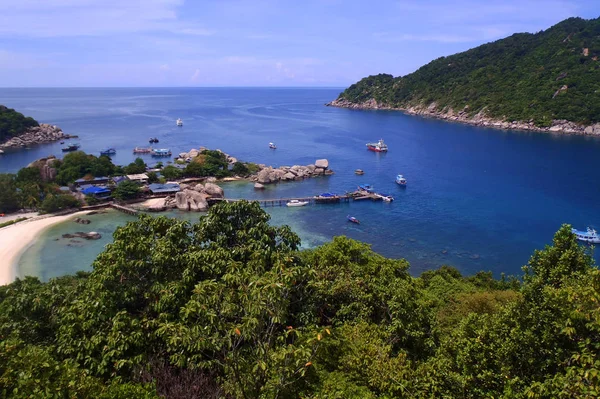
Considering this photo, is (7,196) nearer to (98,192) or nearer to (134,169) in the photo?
(98,192)

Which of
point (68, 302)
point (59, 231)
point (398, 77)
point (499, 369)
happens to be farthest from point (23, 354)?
point (398, 77)

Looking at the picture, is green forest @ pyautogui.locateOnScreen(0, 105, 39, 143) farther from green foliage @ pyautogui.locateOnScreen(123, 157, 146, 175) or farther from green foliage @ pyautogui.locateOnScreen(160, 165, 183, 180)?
green foliage @ pyautogui.locateOnScreen(160, 165, 183, 180)

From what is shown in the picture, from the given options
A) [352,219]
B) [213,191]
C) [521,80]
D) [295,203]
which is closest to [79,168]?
[213,191]

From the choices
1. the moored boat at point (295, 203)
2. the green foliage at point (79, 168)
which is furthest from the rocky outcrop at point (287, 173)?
the green foliage at point (79, 168)

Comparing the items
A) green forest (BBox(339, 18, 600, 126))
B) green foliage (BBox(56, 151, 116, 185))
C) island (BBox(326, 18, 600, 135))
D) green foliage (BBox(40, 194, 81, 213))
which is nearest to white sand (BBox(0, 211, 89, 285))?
green foliage (BBox(40, 194, 81, 213))

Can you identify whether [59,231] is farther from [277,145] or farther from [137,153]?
[277,145]

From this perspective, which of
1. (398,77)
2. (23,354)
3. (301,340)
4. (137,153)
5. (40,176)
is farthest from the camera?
(398,77)
